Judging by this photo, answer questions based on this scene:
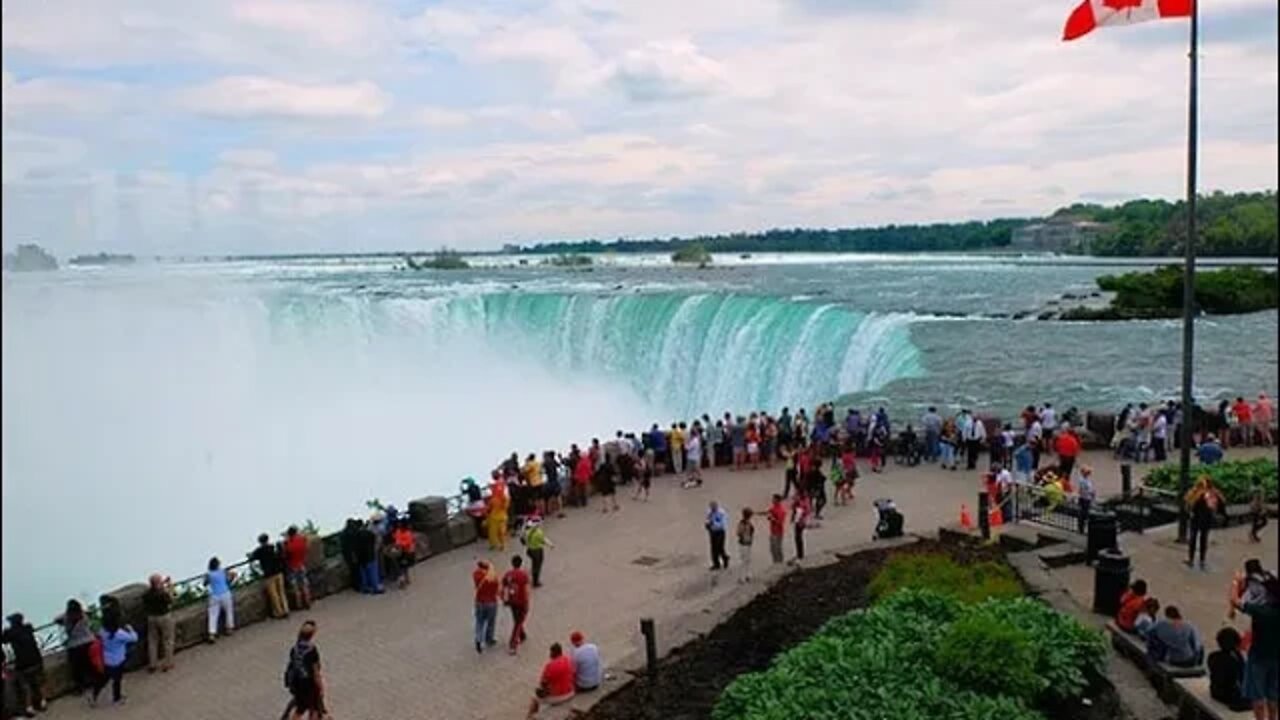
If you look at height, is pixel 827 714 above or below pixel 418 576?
above

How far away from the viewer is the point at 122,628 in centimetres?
1095

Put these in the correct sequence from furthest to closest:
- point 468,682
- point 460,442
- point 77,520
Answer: point 460,442, point 77,520, point 468,682

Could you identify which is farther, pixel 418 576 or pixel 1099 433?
pixel 1099 433

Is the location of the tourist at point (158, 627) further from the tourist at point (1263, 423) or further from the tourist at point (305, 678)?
the tourist at point (1263, 423)

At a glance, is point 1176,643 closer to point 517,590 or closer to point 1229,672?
point 1229,672

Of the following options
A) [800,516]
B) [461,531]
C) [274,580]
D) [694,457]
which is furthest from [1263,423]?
[274,580]

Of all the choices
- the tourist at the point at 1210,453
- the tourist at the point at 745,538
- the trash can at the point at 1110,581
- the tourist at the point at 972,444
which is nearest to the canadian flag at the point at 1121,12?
the trash can at the point at 1110,581

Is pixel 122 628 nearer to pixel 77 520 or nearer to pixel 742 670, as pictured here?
pixel 742 670

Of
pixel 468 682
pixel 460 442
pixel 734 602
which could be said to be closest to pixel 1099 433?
pixel 734 602

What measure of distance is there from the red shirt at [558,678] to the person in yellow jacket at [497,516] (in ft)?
19.8

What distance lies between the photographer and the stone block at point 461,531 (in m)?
16.0

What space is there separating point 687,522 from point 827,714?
29.5ft

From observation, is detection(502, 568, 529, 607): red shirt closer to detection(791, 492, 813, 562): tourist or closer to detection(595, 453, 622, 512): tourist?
detection(791, 492, 813, 562): tourist

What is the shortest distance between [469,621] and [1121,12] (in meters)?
10.1
